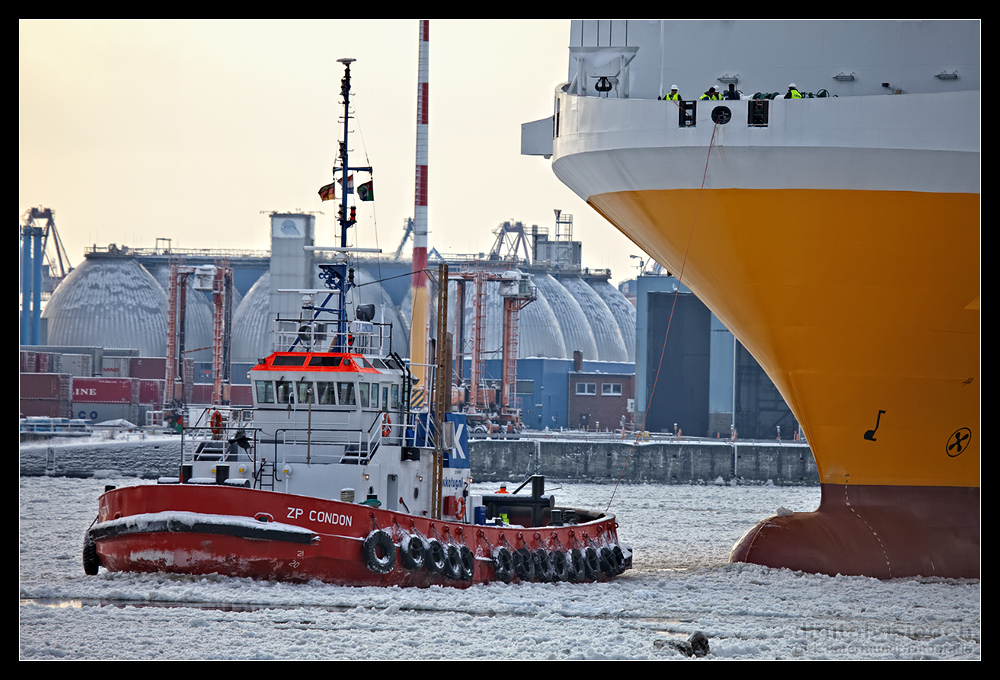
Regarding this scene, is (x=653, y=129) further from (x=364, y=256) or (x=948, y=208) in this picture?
(x=364, y=256)

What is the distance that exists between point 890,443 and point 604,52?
22.3 feet

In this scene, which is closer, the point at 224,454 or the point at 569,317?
the point at 224,454

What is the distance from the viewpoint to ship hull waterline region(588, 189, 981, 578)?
54.9ft

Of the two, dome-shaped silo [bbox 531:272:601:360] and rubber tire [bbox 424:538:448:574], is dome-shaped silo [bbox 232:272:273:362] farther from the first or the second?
rubber tire [bbox 424:538:448:574]

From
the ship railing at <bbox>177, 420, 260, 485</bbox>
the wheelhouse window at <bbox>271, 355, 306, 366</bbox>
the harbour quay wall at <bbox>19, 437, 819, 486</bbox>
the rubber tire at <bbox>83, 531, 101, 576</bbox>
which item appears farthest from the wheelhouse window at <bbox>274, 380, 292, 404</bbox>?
the harbour quay wall at <bbox>19, 437, 819, 486</bbox>

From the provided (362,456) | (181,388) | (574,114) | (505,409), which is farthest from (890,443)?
(181,388)

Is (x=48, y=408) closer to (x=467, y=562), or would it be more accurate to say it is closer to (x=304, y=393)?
(x=304, y=393)

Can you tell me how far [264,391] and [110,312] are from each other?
1721 inches

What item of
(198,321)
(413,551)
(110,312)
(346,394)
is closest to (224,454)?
(346,394)

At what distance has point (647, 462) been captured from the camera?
40.7 m

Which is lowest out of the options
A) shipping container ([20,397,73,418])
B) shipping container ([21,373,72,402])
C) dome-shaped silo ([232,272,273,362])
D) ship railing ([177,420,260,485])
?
shipping container ([20,397,73,418])

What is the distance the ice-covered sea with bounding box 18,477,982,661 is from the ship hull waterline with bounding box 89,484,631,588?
19 centimetres

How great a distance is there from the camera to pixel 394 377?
16281 millimetres

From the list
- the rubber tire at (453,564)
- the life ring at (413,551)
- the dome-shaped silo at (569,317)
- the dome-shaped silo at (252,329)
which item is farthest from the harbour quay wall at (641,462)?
the life ring at (413,551)
